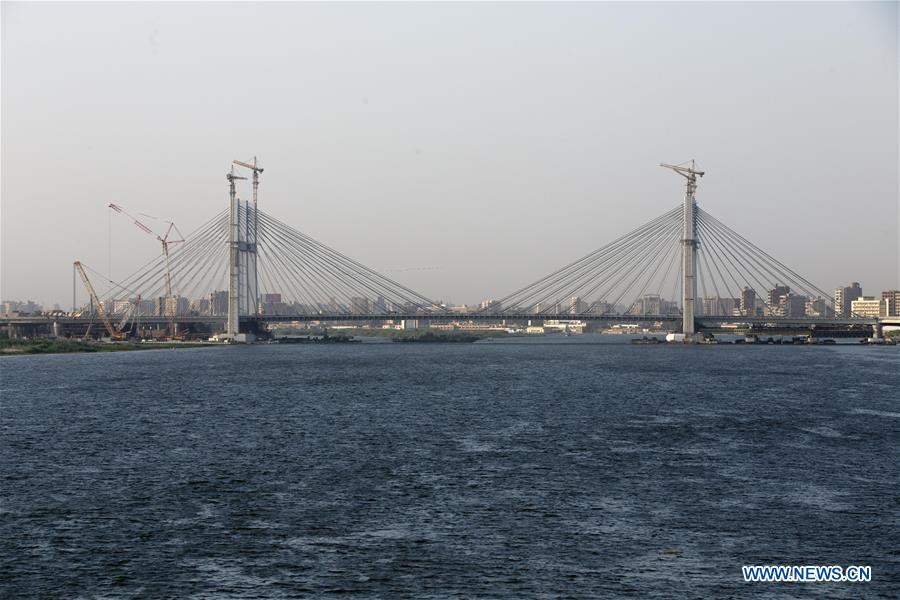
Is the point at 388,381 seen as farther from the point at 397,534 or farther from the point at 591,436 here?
the point at 397,534

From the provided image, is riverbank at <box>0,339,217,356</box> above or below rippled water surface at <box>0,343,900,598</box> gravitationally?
above

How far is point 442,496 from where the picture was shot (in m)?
35.7

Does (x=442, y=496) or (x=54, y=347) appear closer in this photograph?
(x=442, y=496)

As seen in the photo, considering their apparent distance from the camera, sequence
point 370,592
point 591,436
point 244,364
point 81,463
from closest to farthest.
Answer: point 370,592
point 81,463
point 591,436
point 244,364

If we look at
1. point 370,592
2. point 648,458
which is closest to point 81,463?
point 370,592

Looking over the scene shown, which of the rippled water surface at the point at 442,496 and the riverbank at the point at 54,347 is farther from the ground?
the riverbank at the point at 54,347

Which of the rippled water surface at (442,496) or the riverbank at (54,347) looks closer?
the rippled water surface at (442,496)

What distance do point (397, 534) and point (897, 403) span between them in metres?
60.2

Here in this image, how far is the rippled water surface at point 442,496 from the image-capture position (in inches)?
1004

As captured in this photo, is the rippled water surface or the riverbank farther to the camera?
the riverbank

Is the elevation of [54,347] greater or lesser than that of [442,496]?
greater

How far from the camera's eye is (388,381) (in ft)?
328

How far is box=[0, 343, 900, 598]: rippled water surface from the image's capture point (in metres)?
25.5

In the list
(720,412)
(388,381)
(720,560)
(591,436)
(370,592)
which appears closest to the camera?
(370,592)
